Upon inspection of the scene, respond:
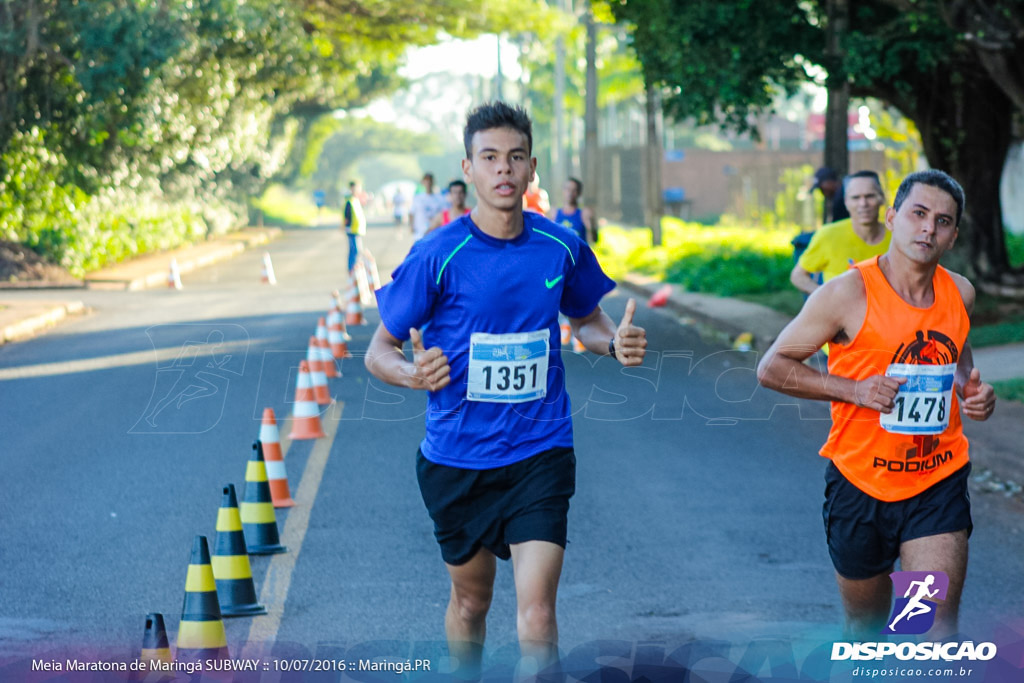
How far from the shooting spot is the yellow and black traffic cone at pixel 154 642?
4.68 m

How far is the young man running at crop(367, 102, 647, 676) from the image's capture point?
438 cm

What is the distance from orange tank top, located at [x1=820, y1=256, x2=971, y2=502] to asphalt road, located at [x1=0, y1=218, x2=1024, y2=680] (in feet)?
4.57

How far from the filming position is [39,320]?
63.4ft

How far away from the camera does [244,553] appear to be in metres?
6.16

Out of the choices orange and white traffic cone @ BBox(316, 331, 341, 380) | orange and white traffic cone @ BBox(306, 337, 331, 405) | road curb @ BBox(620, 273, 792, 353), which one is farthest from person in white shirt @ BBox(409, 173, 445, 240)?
orange and white traffic cone @ BBox(306, 337, 331, 405)

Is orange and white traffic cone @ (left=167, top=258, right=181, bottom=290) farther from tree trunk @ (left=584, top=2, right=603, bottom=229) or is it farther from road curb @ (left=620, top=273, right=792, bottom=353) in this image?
tree trunk @ (left=584, top=2, right=603, bottom=229)

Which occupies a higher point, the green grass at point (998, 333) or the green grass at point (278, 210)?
the green grass at point (998, 333)

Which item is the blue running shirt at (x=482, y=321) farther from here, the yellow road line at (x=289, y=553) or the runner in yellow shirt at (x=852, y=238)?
the runner in yellow shirt at (x=852, y=238)

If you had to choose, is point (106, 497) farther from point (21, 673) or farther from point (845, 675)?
point (845, 675)

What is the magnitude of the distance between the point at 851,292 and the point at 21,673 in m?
3.36

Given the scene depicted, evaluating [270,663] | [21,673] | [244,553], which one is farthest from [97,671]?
[244,553]

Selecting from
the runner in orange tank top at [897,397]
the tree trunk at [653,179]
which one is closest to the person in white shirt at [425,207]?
the tree trunk at [653,179]

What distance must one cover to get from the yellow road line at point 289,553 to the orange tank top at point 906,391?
2.64 m

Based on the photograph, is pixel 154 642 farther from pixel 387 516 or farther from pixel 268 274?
pixel 268 274
